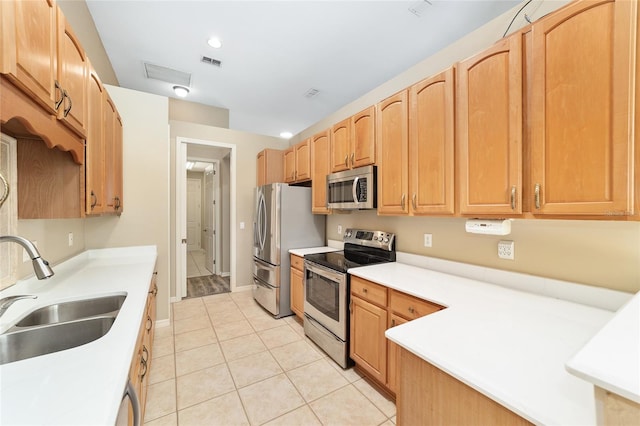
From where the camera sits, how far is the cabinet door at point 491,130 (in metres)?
1.42

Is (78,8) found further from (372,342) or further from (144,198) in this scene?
(372,342)

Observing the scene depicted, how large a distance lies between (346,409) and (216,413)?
3.01ft

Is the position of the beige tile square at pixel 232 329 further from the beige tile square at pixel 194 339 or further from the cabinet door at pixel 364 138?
the cabinet door at pixel 364 138

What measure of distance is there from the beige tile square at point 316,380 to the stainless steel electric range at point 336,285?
126mm

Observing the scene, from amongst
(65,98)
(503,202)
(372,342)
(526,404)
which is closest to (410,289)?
(372,342)

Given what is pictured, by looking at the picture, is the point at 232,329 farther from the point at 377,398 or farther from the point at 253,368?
the point at 377,398

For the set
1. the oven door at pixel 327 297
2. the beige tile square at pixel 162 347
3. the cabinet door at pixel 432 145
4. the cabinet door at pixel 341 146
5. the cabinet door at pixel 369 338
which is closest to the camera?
the cabinet door at pixel 432 145

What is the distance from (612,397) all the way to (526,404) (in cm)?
A: 23

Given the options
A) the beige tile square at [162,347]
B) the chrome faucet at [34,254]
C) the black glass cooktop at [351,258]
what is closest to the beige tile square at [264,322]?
the beige tile square at [162,347]

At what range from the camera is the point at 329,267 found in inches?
93.8

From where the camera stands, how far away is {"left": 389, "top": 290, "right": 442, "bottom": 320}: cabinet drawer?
1561mm

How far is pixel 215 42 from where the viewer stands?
9.14ft

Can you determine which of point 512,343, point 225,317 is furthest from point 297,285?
point 512,343

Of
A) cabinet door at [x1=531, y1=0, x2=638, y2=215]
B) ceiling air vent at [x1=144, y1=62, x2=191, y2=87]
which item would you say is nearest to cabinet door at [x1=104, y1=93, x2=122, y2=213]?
ceiling air vent at [x1=144, y1=62, x2=191, y2=87]
